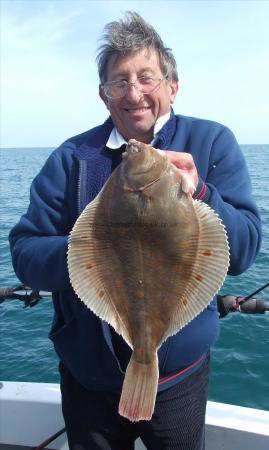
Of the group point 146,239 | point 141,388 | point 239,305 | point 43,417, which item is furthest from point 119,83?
point 43,417

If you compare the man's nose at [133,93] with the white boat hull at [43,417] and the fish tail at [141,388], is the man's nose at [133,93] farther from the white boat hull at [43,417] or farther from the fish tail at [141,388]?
the white boat hull at [43,417]

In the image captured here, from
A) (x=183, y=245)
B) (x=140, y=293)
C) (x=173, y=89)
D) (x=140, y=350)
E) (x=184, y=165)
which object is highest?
(x=173, y=89)

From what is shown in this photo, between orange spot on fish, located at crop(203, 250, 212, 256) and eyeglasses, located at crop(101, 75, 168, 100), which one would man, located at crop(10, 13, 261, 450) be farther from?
orange spot on fish, located at crop(203, 250, 212, 256)

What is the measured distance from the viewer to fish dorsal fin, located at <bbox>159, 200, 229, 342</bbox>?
6.73 feet

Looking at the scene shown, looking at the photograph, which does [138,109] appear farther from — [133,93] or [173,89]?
[173,89]

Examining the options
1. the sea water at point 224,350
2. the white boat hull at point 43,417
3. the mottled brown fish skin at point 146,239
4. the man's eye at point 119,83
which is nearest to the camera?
the mottled brown fish skin at point 146,239

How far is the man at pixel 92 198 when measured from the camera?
2.49 metres

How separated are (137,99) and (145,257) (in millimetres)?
1004

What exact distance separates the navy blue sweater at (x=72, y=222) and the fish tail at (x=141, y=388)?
13.1 inches

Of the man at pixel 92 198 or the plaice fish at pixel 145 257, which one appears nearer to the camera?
the plaice fish at pixel 145 257

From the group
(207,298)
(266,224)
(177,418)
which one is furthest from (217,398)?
(266,224)

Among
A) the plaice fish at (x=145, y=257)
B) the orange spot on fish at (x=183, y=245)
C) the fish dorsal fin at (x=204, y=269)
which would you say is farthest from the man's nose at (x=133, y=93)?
the orange spot on fish at (x=183, y=245)

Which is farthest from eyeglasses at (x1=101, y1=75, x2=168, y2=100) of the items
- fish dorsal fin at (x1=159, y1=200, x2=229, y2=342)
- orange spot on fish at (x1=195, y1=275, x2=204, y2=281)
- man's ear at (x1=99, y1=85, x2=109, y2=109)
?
orange spot on fish at (x1=195, y1=275, x2=204, y2=281)

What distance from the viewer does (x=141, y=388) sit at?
2.16 meters
